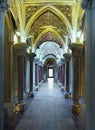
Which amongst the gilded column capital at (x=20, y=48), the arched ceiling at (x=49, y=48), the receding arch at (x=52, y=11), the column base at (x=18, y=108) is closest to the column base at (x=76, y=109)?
the column base at (x=18, y=108)

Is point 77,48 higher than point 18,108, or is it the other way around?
point 77,48

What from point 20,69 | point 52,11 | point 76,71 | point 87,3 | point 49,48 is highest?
point 49,48

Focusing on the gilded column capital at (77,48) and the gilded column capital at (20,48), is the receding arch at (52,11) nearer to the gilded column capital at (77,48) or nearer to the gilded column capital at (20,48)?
the gilded column capital at (20,48)

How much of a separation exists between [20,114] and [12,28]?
420 cm

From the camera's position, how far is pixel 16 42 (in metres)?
14.0

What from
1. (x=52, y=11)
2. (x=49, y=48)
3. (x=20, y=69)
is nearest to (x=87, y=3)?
(x=52, y=11)

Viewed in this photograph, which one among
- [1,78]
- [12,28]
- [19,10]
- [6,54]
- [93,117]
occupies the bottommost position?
[93,117]

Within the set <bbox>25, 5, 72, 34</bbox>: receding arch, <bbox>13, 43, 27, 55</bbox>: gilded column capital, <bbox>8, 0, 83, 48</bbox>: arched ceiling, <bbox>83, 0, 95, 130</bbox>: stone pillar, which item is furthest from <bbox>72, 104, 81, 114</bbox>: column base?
<bbox>83, 0, 95, 130</bbox>: stone pillar

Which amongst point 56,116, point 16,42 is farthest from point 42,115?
point 16,42

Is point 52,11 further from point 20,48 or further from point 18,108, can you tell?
point 18,108

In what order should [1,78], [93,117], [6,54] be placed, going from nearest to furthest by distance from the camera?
[93,117] → [1,78] → [6,54]

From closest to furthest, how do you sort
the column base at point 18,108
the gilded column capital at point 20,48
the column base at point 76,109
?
1. the column base at point 76,109
2. the column base at point 18,108
3. the gilded column capital at point 20,48

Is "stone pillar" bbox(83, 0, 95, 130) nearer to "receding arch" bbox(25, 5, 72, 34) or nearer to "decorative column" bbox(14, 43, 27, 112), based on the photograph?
"receding arch" bbox(25, 5, 72, 34)

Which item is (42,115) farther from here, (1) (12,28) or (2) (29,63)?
(2) (29,63)
